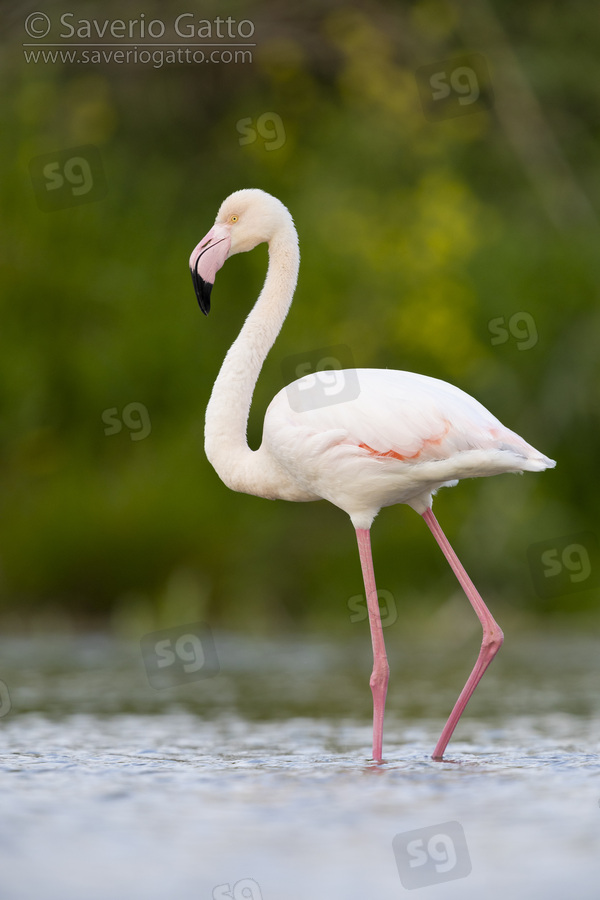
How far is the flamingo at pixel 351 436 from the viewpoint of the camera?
17.2 feet

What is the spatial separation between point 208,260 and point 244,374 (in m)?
0.49

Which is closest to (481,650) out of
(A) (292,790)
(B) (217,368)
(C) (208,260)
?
(A) (292,790)

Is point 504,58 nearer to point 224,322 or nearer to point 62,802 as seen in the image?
point 224,322

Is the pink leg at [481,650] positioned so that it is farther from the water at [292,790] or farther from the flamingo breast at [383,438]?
the flamingo breast at [383,438]

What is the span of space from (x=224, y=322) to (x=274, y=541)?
202cm

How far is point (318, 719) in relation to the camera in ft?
22.1

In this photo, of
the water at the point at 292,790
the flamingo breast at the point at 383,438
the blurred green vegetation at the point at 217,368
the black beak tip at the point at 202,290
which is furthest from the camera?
the blurred green vegetation at the point at 217,368

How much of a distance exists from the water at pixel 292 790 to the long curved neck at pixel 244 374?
3.73ft

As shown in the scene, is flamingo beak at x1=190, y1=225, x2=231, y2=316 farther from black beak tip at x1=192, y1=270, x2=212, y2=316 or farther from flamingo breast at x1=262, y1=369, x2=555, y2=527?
flamingo breast at x1=262, y1=369, x2=555, y2=527

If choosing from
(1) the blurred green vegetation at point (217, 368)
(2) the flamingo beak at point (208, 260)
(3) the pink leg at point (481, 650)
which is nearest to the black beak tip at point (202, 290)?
(2) the flamingo beak at point (208, 260)

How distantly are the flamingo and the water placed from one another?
1.88 feet

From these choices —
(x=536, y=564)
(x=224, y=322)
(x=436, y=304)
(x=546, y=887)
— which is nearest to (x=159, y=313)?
(x=224, y=322)

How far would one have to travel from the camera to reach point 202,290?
5.80m

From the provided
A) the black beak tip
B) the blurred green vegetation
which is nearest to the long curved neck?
the black beak tip
